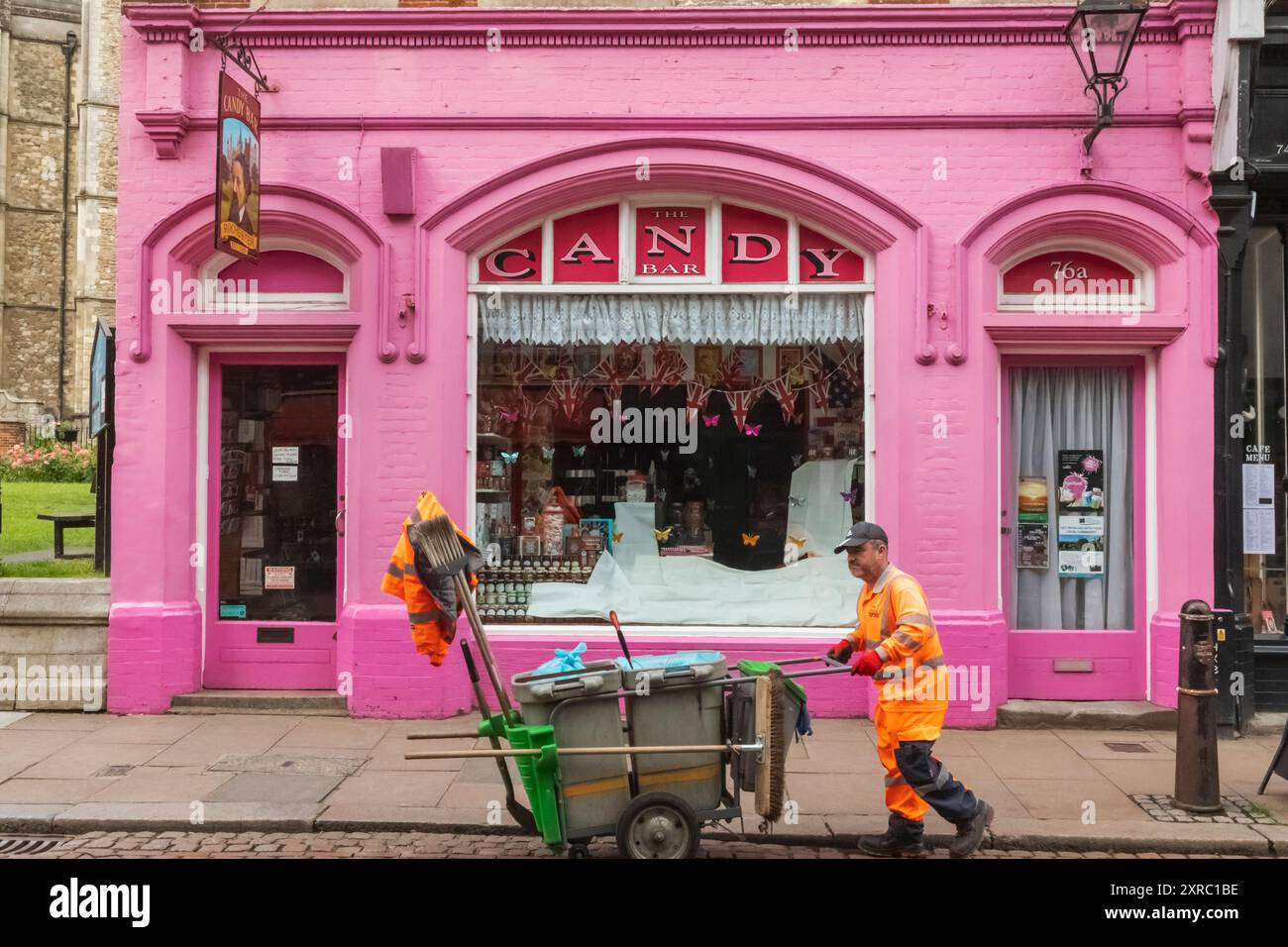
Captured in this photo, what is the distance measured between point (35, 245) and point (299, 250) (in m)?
37.0

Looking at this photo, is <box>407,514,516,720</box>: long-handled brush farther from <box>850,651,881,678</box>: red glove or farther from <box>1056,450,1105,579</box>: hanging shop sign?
<box>1056,450,1105,579</box>: hanging shop sign

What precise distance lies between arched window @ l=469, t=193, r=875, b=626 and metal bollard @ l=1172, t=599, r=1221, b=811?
9.32 feet

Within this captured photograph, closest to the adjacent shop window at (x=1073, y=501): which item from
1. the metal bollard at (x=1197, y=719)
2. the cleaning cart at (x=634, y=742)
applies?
the metal bollard at (x=1197, y=719)

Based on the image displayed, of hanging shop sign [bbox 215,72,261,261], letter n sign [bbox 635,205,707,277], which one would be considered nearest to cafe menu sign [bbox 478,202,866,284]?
letter n sign [bbox 635,205,707,277]

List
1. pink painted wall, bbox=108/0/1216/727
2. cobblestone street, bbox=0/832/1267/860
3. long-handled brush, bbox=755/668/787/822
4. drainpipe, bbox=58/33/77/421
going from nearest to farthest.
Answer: long-handled brush, bbox=755/668/787/822, cobblestone street, bbox=0/832/1267/860, pink painted wall, bbox=108/0/1216/727, drainpipe, bbox=58/33/77/421

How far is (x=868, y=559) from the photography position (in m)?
5.31

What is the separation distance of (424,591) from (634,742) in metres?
1.23

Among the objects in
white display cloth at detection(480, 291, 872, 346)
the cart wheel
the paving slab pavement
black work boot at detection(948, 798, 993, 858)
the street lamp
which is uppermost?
the street lamp

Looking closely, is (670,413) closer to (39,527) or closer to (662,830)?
(662,830)

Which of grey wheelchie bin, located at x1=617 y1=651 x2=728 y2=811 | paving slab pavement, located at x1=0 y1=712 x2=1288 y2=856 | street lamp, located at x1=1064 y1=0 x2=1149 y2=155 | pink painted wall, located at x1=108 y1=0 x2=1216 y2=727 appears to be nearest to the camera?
grey wheelchie bin, located at x1=617 y1=651 x2=728 y2=811

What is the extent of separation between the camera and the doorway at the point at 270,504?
8375mm

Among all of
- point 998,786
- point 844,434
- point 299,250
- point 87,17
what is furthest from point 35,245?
point 998,786

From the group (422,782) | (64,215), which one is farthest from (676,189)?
(64,215)

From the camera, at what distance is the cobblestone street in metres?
5.38
